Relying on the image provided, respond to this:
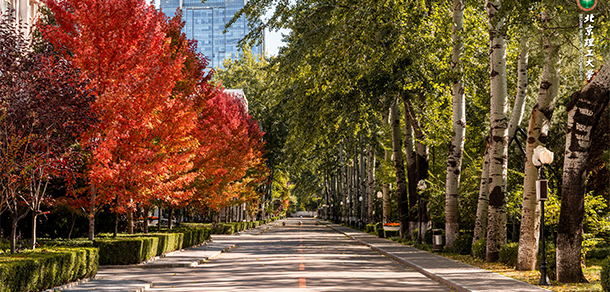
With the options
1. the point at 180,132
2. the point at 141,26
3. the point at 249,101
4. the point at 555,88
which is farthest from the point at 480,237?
the point at 249,101

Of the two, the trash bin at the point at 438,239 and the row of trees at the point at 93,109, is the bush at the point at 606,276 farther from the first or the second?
the trash bin at the point at 438,239

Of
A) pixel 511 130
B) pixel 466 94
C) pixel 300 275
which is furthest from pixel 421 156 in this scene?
pixel 300 275

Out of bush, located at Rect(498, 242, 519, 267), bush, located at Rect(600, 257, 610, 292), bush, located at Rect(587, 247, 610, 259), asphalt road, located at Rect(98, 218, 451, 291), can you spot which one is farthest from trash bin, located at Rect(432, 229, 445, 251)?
bush, located at Rect(600, 257, 610, 292)

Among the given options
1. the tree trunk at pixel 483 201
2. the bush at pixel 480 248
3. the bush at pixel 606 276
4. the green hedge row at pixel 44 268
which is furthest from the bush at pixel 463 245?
the green hedge row at pixel 44 268

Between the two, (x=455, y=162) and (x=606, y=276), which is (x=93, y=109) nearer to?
(x=606, y=276)

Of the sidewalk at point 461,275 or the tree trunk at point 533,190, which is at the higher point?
the tree trunk at point 533,190

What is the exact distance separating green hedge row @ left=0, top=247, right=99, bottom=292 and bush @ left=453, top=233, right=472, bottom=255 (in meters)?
13.6

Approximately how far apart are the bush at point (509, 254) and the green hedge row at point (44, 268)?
11410 mm

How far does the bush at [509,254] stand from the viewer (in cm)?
1786

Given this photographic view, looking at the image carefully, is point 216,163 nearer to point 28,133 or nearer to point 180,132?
point 180,132

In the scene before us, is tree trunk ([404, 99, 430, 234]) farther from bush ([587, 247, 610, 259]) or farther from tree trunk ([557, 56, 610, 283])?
tree trunk ([557, 56, 610, 283])

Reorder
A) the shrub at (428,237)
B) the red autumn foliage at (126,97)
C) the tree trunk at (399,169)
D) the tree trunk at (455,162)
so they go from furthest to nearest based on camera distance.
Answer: the tree trunk at (399,169) < the shrub at (428,237) < the tree trunk at (455,162) < the red autumn foliage at (126,97)

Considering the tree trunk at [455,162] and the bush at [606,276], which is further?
the tree trunk at [455,162]

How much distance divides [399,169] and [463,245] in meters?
12.5
